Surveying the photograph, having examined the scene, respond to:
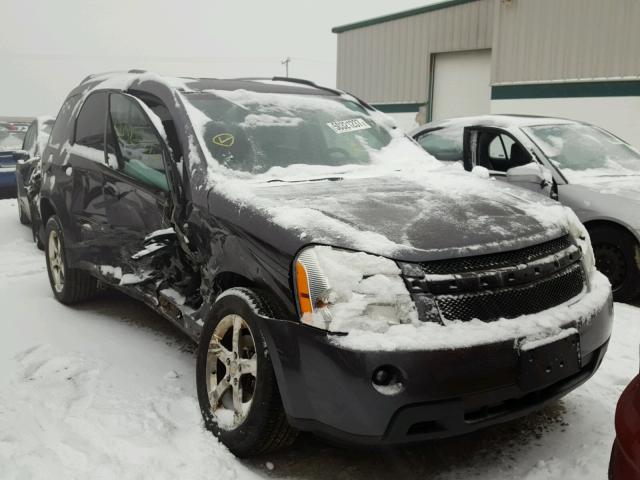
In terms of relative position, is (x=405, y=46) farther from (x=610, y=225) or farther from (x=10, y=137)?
(x=610, y=225)

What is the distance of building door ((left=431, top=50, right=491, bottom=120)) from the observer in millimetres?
14688

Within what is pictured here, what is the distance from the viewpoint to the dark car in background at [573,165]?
4879 mm

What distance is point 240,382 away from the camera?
8.92 feet

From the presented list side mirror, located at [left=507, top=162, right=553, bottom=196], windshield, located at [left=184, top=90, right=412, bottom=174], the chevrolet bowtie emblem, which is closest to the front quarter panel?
side mirror, located at [left=507, top=162, right=553, bottom=196]

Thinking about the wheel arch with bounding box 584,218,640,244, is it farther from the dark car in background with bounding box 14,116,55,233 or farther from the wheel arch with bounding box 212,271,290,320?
the dark car in background with bounding box 14,116,55,233

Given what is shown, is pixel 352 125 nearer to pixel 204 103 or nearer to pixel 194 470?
pixel 204 103

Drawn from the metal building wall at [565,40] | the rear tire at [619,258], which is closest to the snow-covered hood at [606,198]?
the rear tire at [619,258]

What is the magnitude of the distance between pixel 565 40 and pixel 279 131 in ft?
33.0

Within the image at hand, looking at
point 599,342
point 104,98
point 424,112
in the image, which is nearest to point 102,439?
point 599,342

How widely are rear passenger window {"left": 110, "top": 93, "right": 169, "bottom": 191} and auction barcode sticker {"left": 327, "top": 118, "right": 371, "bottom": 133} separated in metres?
1.10

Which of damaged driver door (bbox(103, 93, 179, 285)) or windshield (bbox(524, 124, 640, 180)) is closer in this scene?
damaged driver door (bbox(103, 93, 179, 285))

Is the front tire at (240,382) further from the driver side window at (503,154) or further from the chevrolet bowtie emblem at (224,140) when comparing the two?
the driver side window at (503,154)

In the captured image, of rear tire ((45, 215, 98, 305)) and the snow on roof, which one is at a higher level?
the snow on roof

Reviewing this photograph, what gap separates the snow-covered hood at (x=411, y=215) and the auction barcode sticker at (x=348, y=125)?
65cm
